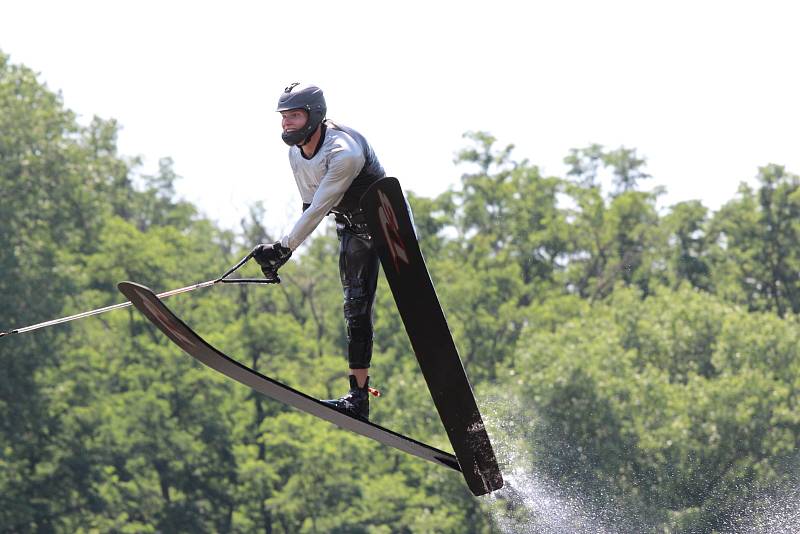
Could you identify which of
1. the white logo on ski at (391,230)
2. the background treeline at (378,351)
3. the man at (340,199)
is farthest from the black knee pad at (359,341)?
the background treeline at (378,351)

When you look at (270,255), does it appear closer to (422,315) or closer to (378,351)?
(422,315)

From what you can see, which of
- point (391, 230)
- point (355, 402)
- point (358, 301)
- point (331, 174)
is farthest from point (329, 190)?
A: point (355, 402)

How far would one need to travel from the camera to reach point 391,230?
7469mm

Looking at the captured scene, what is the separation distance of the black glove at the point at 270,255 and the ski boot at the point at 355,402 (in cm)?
106

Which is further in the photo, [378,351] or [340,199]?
[378,351]

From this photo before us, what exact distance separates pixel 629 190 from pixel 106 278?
65.4ft

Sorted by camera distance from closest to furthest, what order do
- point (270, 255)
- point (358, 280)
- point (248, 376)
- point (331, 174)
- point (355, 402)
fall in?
point (270, 255), point (331, 174), point (248, 376), point (358, 280), point (355, 402)

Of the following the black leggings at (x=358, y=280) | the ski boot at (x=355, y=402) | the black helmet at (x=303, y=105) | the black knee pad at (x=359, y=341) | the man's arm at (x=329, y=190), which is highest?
the black helmet at (x=303, y=105)

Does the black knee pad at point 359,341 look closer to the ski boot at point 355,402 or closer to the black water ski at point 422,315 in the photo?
the ski boot at point 355,402

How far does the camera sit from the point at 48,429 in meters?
35.7

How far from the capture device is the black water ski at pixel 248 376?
7398 mm

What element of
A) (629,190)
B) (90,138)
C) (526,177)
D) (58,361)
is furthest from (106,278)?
(629,190)

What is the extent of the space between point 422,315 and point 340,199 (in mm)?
857

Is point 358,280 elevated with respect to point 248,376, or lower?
elevated
